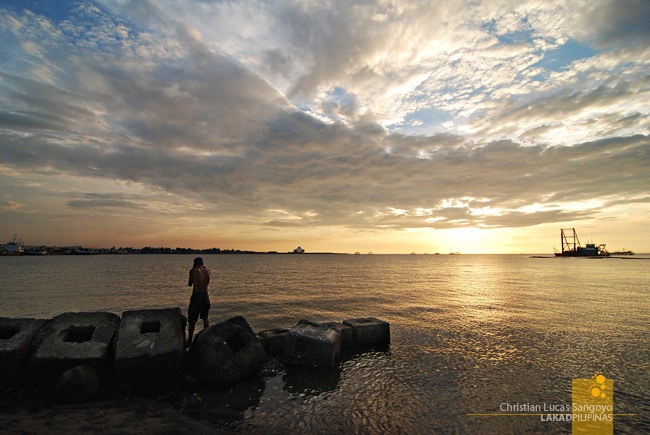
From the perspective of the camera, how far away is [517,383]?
25.3 feet

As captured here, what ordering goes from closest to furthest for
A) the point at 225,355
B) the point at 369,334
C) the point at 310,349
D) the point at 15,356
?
the point at 15,356 < the point at 225,355 < the point at 310,349 < the point at 369,334

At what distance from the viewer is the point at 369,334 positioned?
417 inches

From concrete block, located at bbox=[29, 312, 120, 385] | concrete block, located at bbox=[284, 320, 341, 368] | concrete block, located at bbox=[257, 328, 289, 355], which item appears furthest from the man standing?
concrete block, located at bbox=[284, 320, 341, 368]

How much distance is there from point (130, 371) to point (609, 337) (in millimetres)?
16221

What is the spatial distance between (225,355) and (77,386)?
2.77 meters

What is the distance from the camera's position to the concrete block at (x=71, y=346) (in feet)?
20.8

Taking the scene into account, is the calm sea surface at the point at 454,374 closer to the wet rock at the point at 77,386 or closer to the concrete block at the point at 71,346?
the wet rock at the point at 77,386

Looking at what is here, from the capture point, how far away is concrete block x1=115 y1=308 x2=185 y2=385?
6547mm

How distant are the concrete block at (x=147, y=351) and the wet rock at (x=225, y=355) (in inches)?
15.5

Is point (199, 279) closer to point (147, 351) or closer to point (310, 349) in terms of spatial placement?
point (147, 351)

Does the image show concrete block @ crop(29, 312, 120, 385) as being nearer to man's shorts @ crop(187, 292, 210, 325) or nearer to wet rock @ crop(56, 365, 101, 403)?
wet rock @ crop(56, 365, 101, 403)

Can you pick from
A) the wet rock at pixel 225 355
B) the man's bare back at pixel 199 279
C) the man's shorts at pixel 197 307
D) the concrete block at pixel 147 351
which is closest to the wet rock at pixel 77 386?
the concrete block at pixel 147 351

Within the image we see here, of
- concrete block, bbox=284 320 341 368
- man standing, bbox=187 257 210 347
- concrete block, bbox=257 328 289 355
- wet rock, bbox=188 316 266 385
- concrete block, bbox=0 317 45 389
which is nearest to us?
concrete block, bbox=0 317 45 389

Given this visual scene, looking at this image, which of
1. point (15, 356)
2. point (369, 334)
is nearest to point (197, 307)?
point (15, 356)
